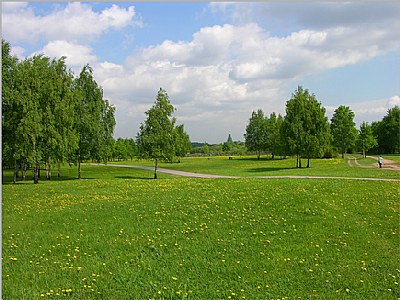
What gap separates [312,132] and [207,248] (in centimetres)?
4254

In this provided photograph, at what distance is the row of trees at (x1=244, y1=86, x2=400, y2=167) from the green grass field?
32594 mm

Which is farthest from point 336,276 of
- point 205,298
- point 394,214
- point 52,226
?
point 52,226

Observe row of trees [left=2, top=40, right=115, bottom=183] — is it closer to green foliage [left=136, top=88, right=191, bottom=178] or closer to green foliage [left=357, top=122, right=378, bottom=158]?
green foliage [left=136, top=88, right=191, bottom=178]

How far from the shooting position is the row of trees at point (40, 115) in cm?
2980

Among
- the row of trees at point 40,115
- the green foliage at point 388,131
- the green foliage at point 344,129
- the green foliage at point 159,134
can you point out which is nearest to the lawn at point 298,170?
the green foliage at point 159,134

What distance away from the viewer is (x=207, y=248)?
32.0ft

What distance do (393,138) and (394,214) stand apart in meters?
82.7

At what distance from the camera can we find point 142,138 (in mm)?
42000

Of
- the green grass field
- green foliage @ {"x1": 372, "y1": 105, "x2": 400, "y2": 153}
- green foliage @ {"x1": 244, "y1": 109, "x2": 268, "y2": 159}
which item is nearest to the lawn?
the green grass field

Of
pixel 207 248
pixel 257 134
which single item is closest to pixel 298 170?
pixel 207 248

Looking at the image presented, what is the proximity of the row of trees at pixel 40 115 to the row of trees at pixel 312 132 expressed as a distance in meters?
26.6

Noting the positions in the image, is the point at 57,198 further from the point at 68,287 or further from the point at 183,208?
the point at 68,287

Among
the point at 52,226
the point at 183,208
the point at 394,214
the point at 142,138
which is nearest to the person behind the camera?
the point at 52,226

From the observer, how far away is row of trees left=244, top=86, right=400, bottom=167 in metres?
48.2
